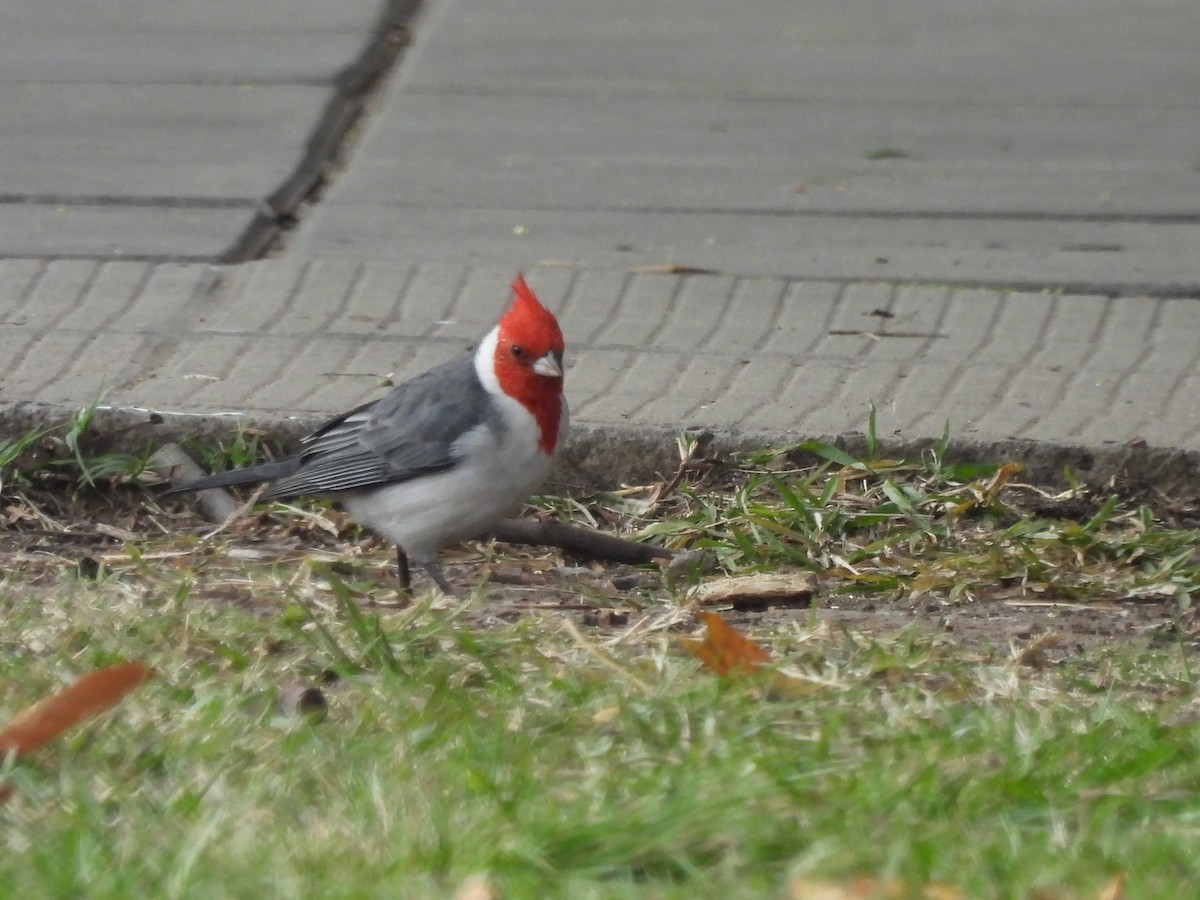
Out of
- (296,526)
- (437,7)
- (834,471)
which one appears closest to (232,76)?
(437,7)

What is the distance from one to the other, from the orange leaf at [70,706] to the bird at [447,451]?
1.30 m

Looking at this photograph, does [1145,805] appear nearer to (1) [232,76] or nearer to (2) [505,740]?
(2) [505,740]

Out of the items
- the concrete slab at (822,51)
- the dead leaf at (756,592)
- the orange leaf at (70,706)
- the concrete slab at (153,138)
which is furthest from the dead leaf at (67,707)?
the concrete slab at (822,51)

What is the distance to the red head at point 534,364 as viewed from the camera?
4691 mm

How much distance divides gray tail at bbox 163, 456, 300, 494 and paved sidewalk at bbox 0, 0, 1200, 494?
37cm

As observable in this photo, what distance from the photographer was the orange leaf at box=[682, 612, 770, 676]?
3588 mm

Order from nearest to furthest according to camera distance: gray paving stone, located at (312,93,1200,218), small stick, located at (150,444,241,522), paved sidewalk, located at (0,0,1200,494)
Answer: small stick, located at (150,444,241,522), paved sidewalk, located at (0,0,1200,494), gray paving stone, located at (312,93,1200,218)

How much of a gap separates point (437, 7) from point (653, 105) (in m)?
1.64

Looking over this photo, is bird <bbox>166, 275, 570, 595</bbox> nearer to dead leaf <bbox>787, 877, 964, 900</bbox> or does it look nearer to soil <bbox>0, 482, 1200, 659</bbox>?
soil <bbox>0, 482, 1200, 659</bbox>

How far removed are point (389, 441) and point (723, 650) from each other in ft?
4.80

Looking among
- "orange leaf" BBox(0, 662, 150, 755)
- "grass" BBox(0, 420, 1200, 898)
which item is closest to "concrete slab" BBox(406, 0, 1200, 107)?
"grass" BBox(0, 420, 1200, 898)

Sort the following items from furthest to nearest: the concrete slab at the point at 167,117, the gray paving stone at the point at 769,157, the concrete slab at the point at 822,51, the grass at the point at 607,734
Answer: the concrete slab at the point at 822,51 → the gray paving stone at the point at 769,157 → the concrete slab at the point at 167,117 → the grass at the point at 607,734

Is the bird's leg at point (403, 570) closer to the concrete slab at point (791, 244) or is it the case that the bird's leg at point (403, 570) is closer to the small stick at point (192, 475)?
the small stick at point (192, 475)

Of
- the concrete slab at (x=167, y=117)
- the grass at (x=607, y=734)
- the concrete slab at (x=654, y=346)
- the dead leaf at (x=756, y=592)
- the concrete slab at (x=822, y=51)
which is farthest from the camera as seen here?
the concrete slab at (x=822, y=51)
